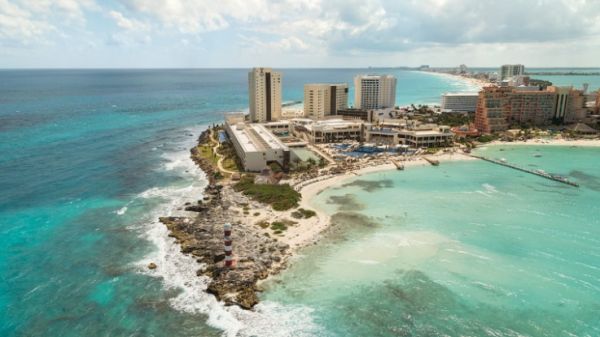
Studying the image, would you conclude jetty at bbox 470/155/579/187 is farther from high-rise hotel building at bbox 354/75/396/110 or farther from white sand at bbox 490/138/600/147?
high-rise hotel building at bbox 354/75/396/110

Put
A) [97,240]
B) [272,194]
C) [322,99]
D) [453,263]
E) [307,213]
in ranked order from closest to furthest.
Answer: [453,263]
[97,240]
[307,213]
[272,194]
[322,99]

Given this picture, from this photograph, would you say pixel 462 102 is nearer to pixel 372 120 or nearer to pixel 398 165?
pixel 372 120

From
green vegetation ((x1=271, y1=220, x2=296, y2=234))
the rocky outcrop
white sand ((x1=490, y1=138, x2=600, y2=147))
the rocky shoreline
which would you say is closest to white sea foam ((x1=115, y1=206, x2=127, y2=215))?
the rocky shoreline

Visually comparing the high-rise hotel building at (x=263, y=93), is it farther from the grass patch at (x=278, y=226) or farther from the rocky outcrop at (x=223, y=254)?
the grass patch at (x=278, y=226)

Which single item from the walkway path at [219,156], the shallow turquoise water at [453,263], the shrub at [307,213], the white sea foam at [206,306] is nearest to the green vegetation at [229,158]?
the walkway path at [219,156]

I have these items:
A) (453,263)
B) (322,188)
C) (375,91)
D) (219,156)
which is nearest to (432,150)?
(322,188)
